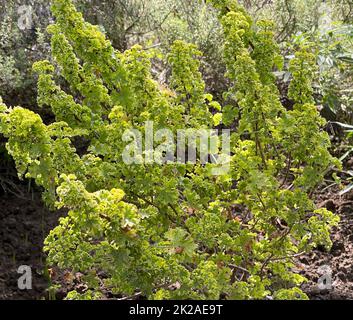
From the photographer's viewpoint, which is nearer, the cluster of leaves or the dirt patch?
the cluster of leaves

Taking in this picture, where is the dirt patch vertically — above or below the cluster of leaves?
below

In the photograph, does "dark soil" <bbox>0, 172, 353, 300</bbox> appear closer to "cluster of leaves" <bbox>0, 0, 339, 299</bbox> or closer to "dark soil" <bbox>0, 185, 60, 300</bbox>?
"dark soil" <bbox>0, 185, 60, 300</bbox>

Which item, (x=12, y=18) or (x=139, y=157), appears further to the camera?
(x=12, y=18)

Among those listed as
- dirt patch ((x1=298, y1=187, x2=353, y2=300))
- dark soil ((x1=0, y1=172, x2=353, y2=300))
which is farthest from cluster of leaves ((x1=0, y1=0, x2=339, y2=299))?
dark soil ((x1=0, y1=172, x2=353, y2=300))

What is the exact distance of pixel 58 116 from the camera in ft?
8.84

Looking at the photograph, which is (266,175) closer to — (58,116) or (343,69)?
(58,116)

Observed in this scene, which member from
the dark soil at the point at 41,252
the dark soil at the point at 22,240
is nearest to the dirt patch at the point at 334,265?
the dark soil at the point at 41,252

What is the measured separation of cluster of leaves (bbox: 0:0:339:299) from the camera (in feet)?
7.82

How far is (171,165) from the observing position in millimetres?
2582

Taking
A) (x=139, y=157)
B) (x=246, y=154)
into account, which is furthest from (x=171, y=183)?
(x=246, y=154)

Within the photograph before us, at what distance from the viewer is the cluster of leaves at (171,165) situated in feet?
7.82

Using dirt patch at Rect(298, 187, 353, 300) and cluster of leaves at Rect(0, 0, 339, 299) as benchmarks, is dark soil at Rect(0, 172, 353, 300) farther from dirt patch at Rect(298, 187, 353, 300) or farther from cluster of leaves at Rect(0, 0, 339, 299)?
cluster of leaves at Rect(0, 0, 339, 299)

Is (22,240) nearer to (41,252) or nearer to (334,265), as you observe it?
(41,252)

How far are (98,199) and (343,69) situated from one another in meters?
2.57
